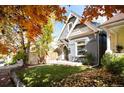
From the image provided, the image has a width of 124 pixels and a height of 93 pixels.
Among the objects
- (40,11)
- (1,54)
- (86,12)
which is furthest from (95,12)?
(1,54)

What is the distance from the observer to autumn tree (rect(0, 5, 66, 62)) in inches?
141

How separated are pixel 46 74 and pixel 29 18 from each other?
110cm

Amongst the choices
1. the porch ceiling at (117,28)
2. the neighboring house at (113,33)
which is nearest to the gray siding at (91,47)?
the neighboring house at (113,33)

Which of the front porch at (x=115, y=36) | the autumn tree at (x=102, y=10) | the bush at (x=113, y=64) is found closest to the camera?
the autumn tree at (x=102, y=10)

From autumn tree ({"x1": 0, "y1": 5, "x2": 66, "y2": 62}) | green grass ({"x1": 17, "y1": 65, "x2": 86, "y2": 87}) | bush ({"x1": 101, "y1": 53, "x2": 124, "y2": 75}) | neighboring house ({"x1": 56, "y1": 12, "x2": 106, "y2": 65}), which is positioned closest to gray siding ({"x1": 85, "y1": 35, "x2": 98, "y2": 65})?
neighboring house ({"x1": 56, "y1": 12, "x2": 106, "y2": 65})

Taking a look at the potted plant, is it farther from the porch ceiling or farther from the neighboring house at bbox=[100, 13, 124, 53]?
the porch ceiling

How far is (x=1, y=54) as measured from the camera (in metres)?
4.27

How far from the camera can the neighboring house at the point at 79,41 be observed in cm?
464

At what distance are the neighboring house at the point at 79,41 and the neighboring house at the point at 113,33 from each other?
0.14 metres

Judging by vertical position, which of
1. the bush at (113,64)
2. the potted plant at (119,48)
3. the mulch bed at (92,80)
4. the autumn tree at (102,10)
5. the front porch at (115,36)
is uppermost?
the autumn tree at (102,10)

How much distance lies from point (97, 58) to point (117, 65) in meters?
0.68

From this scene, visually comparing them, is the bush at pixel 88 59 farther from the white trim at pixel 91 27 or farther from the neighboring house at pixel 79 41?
the white trim at pixel 91 27

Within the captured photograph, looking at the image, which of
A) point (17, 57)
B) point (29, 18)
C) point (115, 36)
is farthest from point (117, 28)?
point (29, 18)
